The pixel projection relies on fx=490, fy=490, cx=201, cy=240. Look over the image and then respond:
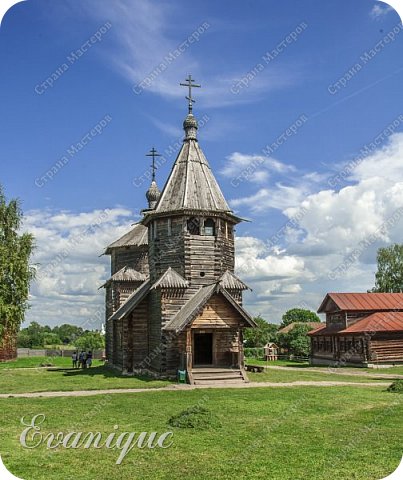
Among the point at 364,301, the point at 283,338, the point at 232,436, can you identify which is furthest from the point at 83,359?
the point at 283,338

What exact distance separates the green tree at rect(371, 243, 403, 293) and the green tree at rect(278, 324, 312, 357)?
13.2 meters

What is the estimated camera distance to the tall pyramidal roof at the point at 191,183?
27.2m

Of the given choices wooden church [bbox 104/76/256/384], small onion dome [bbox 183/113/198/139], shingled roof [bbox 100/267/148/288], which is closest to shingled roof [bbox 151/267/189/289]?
wooden church [bbox 104/76/256/384]

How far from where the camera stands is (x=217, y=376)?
23.6 m

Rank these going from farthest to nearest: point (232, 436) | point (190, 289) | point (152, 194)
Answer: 1. point (152, 194)
2. point (190, 289)
3. point (232, 436)

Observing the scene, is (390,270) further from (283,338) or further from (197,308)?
(197,308)

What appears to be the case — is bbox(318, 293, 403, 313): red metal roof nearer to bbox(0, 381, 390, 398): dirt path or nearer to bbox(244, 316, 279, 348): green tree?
bbox(0, 381, 390, 398): dirt path

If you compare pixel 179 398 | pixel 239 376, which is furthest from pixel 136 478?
pixel 239 376

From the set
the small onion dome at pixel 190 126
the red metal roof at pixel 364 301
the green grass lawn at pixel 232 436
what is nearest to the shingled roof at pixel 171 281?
the green grass lawn at pixel 232 436

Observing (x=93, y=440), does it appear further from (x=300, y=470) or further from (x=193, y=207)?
(x=193, y=207)

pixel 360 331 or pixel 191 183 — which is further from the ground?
pixel 191 183

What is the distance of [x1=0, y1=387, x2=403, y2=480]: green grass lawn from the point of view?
920cm

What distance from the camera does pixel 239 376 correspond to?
945 inches

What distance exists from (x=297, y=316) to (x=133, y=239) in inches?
2388
